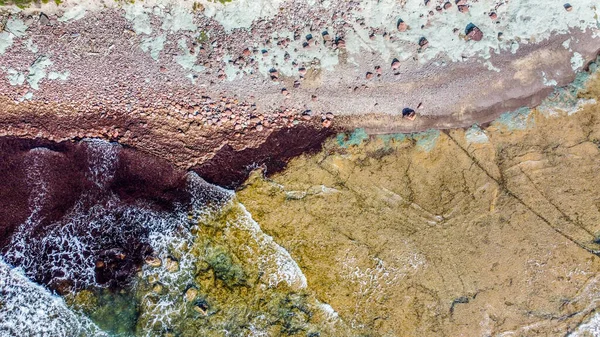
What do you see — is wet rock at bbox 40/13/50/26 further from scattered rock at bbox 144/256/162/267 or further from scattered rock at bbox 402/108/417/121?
scattered rock at bbox 402/108/417/121

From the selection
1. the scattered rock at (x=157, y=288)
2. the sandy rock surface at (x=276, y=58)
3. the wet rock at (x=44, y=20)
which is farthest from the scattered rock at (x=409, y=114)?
the wet rock at (x=44, y=20)

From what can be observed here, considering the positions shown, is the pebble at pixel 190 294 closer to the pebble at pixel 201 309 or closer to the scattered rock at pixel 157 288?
the pebble at pixel 201 309

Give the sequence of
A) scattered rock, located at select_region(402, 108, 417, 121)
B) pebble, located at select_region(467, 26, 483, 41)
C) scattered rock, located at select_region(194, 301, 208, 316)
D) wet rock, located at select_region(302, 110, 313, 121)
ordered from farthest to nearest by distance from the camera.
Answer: wet rock, located at select_region(302, 110, 313, 121) → scattered rock, located at select_region(402, 108, 417, 121) → pebble, located at select_region(467, 26, 483, 41) → scattered rock, located at select_region(194, 301, 208, 316)

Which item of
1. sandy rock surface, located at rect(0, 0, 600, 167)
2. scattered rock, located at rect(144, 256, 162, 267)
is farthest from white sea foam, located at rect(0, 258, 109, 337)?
sandy rock surface, located at rect(0, 0, 600, 167)

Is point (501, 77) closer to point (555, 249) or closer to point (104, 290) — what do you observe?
point (555, 249)

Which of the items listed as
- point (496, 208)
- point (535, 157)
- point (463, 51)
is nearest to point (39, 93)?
point (463, 51)

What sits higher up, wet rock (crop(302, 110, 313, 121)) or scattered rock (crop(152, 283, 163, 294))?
wet rock (crop(302, 110, 313, 121))

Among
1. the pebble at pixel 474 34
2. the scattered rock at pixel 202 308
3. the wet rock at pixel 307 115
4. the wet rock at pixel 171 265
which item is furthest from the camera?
the wet rock at pixel 307 115

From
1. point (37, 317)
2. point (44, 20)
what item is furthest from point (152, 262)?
point (44, 20)

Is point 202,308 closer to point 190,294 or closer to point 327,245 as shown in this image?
point 190,294
